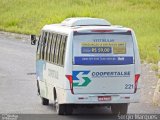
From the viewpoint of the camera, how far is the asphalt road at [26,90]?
1941 centimetres

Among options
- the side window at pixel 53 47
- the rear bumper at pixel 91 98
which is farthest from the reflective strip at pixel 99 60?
the side window at pixel 53 47

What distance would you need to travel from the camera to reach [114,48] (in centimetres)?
1791

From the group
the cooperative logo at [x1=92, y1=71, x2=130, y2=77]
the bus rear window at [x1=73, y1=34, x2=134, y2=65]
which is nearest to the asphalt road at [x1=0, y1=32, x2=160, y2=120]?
the cooperative logo at [x1=92, y1=71, x2=130, y2=77]

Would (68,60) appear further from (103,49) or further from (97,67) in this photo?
(103,49)

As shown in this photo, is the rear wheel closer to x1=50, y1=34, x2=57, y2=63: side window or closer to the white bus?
the white bus

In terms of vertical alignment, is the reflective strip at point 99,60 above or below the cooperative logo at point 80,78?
above

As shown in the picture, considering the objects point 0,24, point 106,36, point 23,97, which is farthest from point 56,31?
point 0,24

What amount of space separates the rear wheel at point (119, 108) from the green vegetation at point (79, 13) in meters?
23.8

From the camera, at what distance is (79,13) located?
5906 cm

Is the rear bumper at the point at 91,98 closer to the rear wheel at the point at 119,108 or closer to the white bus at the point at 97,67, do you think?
the white bus at the point at 97,67

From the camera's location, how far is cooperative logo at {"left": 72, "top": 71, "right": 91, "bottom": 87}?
692 inches

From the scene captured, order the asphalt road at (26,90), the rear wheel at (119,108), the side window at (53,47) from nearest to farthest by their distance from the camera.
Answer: the rear wheel at (119,108) → the side window at (53,47) → the asphalt road at (26,90)

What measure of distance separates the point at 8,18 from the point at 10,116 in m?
45.2

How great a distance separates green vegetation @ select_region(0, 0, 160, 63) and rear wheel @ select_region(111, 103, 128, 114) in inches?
935
